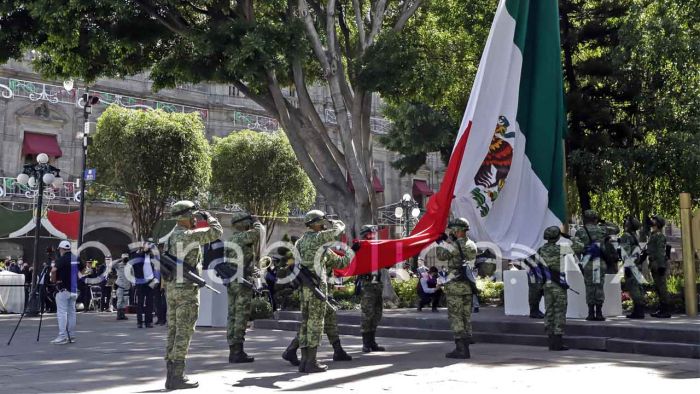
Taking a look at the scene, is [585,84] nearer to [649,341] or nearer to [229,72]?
[229,72]

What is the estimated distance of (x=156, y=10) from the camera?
15672 millimetres

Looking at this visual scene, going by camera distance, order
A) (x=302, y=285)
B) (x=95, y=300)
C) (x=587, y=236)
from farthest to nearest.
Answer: (x=95, y=300) → (x=587, y=236) → (x=302, y=285)

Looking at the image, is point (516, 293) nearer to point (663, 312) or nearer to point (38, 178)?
point (663, 312)

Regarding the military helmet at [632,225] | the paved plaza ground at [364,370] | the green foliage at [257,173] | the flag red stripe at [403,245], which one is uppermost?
the green foliage at [257,173]

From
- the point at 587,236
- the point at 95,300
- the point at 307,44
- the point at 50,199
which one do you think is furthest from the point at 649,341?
the point at 50,199

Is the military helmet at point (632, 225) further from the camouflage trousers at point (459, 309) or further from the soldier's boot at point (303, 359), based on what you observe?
the soldier's boot at point (303, 359)

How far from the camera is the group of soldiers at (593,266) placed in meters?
10.4

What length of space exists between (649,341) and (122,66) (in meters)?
12.9

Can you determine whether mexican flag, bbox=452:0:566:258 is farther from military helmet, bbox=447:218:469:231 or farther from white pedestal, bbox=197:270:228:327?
white pedestal, bbox=197:270:228:327

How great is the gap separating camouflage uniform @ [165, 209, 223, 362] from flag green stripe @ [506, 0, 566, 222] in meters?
6.78

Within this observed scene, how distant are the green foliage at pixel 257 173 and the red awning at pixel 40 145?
6.83 meters

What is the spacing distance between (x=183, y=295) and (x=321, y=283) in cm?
180

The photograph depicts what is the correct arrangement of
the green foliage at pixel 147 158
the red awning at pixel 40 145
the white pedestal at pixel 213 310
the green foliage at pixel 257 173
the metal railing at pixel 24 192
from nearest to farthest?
the white pedestal at pixel 213 310
the green foliage at pixel 147 158
the metal railing at pixel 24 192
the red awning at pixel 40 145
the green foliage at pixel 257 173

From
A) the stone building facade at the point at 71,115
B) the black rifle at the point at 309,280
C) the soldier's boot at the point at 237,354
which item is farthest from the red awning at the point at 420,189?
the black rifle at the point at 309,280
